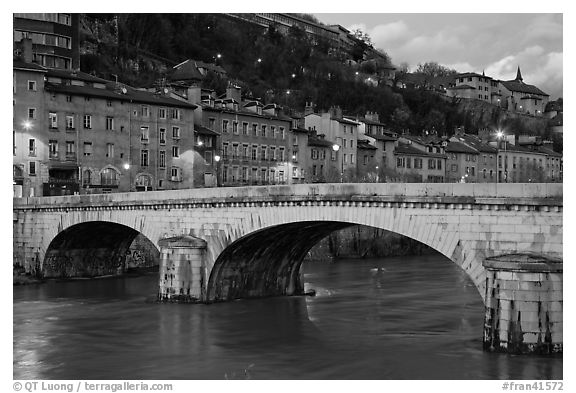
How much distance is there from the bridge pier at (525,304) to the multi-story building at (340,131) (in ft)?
216

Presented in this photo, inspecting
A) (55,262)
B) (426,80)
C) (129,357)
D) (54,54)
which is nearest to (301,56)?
(426,80)

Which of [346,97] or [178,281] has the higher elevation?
[346,97]

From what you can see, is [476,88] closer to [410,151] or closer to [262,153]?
[410,151]

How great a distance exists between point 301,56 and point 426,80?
150ft

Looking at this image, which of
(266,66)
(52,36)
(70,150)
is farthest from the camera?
(266,66)

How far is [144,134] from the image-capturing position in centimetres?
7250

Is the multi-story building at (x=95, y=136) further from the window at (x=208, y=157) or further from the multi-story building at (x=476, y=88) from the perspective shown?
the multi-story building at (x=476, y=88)

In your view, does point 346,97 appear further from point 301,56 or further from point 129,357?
point 129,357

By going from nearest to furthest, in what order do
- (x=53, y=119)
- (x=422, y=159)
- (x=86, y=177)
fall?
(x=53, y=119) < (x=86, y=177) < (x=422, y=159)

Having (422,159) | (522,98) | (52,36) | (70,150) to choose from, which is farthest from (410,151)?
(522,98)

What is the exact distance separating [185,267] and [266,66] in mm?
109273

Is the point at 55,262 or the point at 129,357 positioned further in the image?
the point at 55,262

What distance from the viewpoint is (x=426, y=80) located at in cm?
18962

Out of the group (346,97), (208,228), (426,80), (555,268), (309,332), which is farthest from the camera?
(426,80)
